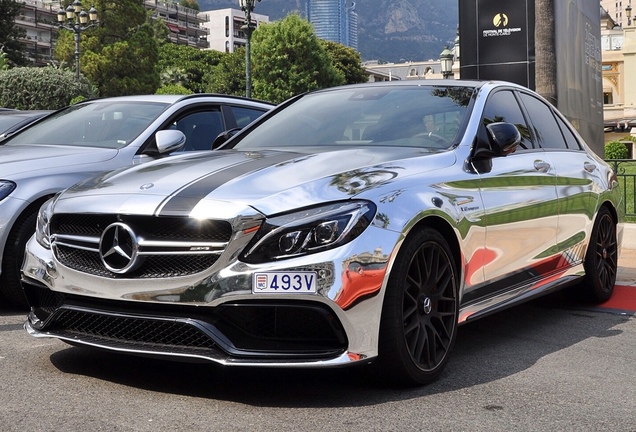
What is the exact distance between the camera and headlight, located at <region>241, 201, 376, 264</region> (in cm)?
383

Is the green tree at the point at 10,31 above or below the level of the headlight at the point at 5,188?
above

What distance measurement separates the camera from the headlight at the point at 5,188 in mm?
6000

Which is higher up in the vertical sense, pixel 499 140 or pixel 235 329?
pixel 499 140

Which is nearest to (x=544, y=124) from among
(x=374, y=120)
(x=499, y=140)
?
(x=499, y=140)

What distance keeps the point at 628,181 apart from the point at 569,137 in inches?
190

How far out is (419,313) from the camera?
4.29m

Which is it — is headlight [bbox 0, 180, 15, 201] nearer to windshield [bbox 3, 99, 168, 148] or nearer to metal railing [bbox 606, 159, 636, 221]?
windshield [bbox 3, 99, 168, 148]

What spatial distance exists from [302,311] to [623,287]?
4606 millimetres

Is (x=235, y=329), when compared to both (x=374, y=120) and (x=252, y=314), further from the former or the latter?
(x=374, y=120)

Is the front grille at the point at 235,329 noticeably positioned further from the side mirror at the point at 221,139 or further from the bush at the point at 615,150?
the bush at the point at 615,150

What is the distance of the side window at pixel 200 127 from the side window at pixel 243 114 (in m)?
0.18

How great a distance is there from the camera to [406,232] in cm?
411

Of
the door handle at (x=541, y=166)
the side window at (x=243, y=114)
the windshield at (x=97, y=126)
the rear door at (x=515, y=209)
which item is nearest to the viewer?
the rear door at (x=515, y=209)

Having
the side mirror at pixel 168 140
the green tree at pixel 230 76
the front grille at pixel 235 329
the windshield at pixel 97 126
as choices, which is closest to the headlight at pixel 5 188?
the side mirror at pixel 168 140
